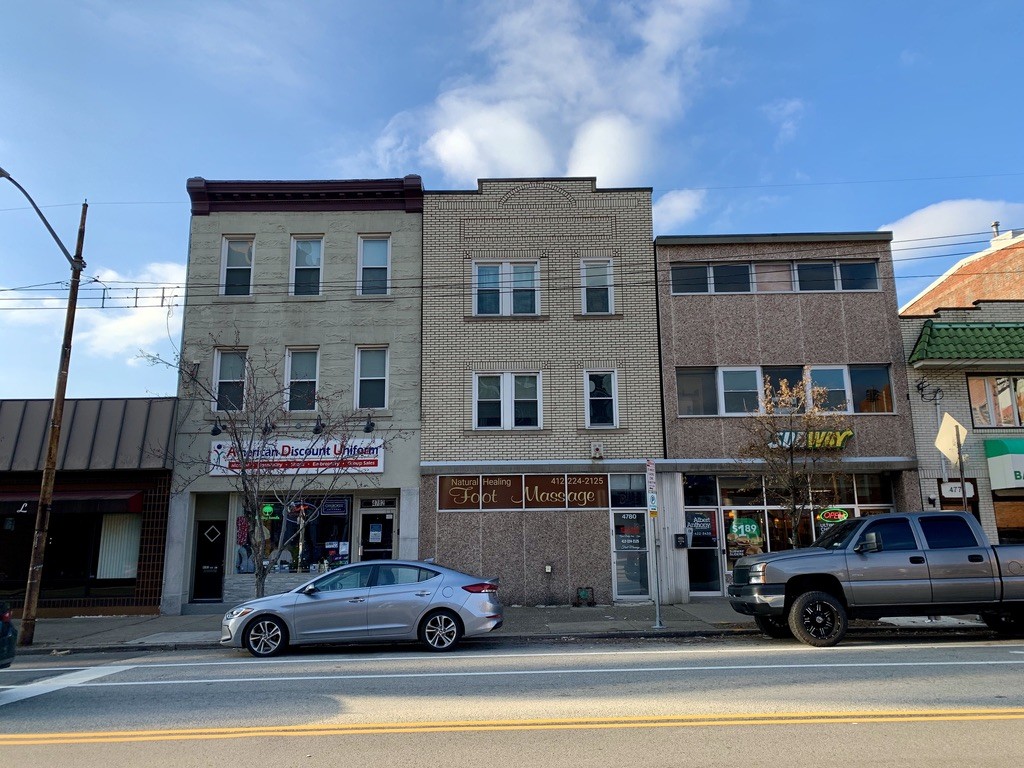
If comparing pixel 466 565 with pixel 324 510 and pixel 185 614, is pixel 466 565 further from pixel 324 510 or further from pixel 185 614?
pixel 185 614

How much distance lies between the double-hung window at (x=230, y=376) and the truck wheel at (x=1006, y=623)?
51.8 ft

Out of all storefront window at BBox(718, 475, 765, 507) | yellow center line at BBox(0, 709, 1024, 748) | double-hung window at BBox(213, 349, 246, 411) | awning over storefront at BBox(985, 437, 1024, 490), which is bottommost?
yellow center line at BBox(0, 709, 1024, 748)

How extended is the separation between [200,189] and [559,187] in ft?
29.8

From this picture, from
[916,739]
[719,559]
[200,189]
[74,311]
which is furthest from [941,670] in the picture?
[200,189]

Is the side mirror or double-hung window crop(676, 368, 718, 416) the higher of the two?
double-hung window crop(676, 368, 718, 416)

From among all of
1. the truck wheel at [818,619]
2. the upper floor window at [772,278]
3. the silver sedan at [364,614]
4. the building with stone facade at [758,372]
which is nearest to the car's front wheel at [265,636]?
the silver sedan at [364,614]

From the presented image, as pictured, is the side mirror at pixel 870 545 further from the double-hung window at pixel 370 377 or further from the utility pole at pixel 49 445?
the utility pole at pixel 49 445

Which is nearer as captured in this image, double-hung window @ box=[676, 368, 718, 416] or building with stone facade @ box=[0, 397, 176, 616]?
building with stone facade @ box=[0, 397, 176, 616]

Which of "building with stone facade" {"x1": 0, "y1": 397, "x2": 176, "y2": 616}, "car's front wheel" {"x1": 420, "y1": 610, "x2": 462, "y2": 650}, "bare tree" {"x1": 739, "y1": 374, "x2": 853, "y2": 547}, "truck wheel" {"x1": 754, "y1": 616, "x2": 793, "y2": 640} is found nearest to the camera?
"car's front wheel" {"x1": 420, "y1": 610, "x2": 462, "y2": 650}

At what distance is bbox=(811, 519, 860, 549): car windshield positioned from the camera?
1195 centimetres

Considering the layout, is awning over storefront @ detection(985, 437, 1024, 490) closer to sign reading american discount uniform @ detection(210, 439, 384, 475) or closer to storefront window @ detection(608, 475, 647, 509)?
storefront window @ detection(608, 475, 647, 509)

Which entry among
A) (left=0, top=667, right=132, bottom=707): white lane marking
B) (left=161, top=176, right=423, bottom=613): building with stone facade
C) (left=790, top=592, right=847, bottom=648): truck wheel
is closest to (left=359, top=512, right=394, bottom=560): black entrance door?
(left=161, top=176, right=423, bottom=613): building with stone facade

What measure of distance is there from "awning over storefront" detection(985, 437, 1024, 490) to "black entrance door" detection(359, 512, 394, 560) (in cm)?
1415

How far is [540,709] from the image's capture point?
741 cm
